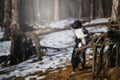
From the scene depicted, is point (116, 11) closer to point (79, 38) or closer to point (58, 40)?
point (79, 38)

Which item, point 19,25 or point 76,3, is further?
point 76,3

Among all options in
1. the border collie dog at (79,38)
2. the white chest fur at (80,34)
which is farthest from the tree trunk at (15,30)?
the white chest fur at (80,34)

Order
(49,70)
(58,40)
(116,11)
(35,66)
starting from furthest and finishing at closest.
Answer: (58,40) → (35,66) → (116,11) → (49,70)

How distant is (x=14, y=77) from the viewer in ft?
30.7

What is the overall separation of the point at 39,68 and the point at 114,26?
3520 mm

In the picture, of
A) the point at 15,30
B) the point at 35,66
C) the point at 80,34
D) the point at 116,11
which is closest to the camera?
the point at 80,34

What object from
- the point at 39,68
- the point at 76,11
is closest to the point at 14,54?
the point at 39,68

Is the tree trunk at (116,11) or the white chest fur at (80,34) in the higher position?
the tree trunk at (116,11)

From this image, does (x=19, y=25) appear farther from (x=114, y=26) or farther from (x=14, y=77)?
(x=114, y=26)

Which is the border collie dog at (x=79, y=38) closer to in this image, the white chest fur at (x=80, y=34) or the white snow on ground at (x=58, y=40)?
the white chest fur at (x=80, y=34)

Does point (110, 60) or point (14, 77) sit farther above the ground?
point (110, 60)

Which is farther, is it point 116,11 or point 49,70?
point 116,11

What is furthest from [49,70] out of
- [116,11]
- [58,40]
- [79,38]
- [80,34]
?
[58,40]

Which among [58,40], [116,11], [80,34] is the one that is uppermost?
[116,11]
